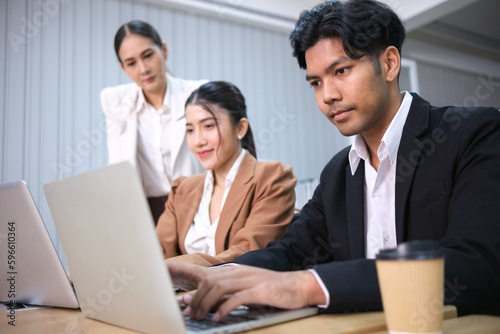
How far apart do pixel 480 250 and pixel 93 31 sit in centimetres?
400

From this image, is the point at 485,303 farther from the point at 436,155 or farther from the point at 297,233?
the point at 297,233

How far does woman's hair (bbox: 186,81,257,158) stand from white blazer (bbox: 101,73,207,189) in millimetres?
510

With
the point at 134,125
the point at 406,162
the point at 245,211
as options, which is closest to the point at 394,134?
the point at 406,162

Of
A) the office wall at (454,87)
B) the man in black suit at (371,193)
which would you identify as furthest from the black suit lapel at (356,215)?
the office wall at (454,87)

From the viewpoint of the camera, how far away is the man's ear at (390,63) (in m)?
1.22

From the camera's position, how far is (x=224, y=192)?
1921 millimetres

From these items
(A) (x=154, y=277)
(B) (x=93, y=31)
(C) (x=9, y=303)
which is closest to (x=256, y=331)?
(A) (x=154, y=277)

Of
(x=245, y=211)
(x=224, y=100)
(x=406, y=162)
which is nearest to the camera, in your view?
(x=406, y=162)

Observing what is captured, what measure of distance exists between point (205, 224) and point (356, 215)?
2.85 ft

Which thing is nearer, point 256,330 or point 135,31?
point 256,330

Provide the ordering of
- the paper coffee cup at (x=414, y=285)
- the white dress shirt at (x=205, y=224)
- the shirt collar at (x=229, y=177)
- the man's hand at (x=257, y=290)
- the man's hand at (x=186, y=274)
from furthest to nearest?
1. the shirt collar at (x=229, y=177)
2. the white dress shirt at (x=205, y=224)
3. the man's hand at (x=186, y=274)
4. the man's hand at (x=257, y=290)
5. the paper coffee cup at (x=414, y=285)

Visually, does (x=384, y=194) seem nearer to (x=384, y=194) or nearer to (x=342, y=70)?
(x=384, y=194)

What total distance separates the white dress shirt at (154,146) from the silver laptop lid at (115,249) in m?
1.78

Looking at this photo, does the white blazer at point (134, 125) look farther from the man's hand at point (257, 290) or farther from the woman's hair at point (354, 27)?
the man's hand at point (257, 290)
